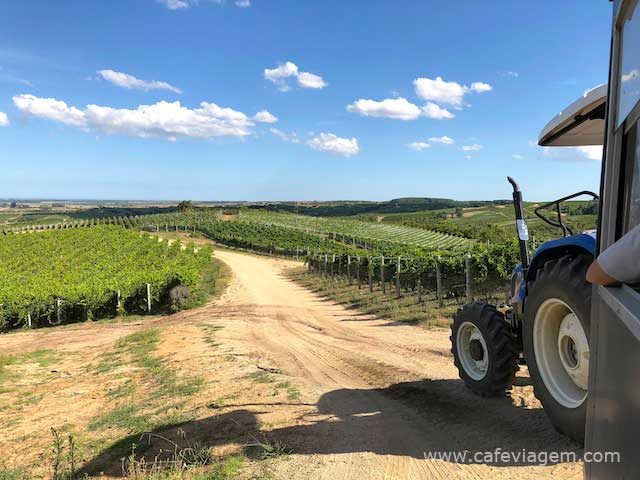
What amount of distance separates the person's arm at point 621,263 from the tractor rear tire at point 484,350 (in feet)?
9.98

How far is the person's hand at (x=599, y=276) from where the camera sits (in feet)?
4.88

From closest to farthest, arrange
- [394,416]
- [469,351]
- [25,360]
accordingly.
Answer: [394,416], [469,351], [25,360]

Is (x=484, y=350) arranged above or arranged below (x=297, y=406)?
above

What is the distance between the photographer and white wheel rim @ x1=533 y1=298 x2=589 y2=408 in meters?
3.04

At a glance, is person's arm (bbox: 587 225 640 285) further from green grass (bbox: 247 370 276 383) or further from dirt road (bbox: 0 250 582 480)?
green grass (bbox: 247 370 276 383)

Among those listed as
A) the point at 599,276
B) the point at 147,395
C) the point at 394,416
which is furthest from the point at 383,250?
the point at 599,276

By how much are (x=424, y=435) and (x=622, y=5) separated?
3.40 metres

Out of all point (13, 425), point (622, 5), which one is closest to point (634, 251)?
point (622, 5)

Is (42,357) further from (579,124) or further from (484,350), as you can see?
(579,124)

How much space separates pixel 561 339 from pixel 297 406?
2.85 meters

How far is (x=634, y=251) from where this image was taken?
52.8 inches

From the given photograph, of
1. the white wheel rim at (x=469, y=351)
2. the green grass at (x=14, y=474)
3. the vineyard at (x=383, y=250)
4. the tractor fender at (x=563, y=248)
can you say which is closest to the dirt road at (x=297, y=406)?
the green grass at (x=14, y=474)

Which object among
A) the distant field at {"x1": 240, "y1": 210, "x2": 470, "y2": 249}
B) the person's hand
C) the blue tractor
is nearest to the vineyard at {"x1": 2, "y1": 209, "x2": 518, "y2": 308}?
the distant field at {"x1": 240, "y1": 210, "x2": 470, "y2": 249}

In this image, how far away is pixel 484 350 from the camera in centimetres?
456
